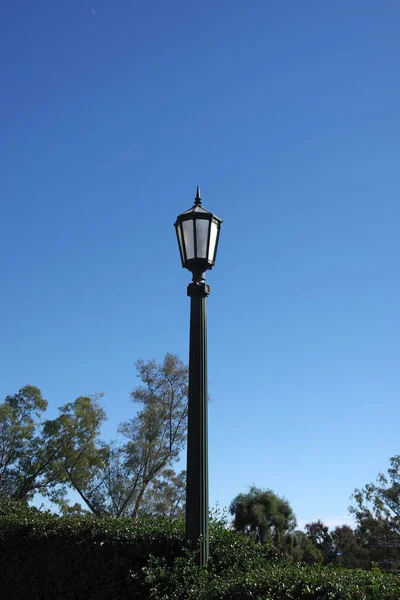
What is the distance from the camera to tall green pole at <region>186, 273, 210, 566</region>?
529 cm

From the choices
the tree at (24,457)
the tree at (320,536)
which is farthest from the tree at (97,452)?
the tree at (320,536)

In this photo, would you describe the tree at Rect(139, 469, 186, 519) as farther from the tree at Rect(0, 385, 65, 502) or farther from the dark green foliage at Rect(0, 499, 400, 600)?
the dark green foliage at Rect(0, 499, 400, 600)

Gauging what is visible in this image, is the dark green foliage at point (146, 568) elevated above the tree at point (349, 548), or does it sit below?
below

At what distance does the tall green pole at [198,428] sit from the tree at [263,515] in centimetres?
2571

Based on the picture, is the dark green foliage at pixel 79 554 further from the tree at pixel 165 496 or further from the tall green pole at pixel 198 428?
the tree at pixel 165 496

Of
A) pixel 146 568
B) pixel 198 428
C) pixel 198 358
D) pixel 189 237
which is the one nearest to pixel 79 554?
pixel 146 568

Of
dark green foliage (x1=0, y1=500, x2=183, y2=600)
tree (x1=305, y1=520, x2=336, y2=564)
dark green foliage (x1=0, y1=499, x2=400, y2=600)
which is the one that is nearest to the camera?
dark green foliage (x1=0, y1=499, x2=400, y2=600)

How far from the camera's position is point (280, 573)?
4.52m

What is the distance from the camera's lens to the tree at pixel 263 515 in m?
29.6

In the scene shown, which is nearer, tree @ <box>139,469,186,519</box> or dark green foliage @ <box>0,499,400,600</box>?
dark green foliage @ <box>0,499,400,600</box>

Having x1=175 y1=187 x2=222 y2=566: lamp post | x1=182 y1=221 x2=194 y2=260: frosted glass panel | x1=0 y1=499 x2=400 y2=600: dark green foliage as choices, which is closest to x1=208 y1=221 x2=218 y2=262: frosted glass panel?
x1=175 y1=187 x2=222 y2=566: lamp post

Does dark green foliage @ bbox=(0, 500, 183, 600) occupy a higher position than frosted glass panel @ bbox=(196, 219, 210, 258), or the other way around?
frosted glass panel @ bbox=(196, 219, 210, 258)

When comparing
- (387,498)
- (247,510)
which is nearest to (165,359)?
(247,510)

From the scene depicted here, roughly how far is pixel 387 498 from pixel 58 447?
19627mm
